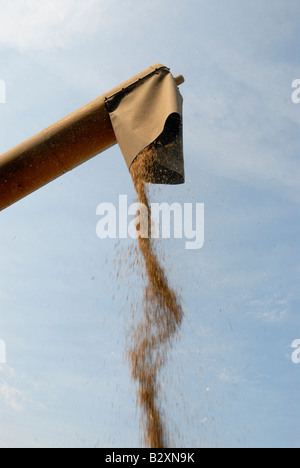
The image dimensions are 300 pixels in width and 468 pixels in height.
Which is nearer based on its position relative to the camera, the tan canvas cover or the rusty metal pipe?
the tan canvas cover

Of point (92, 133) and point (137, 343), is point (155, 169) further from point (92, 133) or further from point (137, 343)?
point (137, 343)

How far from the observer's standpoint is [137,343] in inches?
174

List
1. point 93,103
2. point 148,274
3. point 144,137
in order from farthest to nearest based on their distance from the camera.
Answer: point 148,274, point 93,103, point 144,137

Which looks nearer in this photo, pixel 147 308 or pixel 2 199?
pixel 2 199

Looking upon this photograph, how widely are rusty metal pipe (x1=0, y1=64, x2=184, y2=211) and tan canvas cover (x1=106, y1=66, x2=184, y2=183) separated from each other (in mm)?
150

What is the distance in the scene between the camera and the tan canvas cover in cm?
375

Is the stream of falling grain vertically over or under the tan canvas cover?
under

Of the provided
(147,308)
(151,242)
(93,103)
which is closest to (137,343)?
(147,308)

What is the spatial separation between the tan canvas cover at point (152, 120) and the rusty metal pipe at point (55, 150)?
15 cm

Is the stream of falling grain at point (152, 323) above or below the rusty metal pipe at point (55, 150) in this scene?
below

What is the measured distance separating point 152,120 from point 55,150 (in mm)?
949

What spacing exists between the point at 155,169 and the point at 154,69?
1036 millimetres

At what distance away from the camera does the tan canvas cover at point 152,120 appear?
3746 millimetres

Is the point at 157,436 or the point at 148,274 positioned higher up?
the point at 148,274
